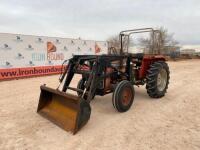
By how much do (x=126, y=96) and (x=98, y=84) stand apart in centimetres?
74

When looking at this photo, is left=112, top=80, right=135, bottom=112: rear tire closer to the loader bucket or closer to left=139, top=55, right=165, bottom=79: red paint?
the loader bucket

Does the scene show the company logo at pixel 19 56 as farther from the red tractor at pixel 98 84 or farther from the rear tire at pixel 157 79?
the rear tire at pixel 157 79

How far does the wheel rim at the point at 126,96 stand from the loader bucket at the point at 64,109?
3.76 feet

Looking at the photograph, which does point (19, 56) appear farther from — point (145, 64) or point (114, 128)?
point (114, 128)

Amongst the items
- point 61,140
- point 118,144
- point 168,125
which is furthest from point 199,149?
point 61,140

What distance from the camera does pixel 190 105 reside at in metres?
5.07

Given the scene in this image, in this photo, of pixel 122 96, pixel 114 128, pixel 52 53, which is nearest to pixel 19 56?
pixel 52 53

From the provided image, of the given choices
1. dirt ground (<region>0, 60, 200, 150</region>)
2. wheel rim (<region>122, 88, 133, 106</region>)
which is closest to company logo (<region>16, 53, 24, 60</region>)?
dirt ground (<region>0, 60, 200, 150</region>)

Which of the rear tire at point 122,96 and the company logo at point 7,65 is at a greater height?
the company logo at point 7,65

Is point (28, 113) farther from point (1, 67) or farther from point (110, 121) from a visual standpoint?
point (1, 67)

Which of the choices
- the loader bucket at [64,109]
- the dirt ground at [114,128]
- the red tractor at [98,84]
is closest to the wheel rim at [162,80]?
the red tractor at [98,84]

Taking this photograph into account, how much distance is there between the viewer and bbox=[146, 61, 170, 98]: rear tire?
211 inches

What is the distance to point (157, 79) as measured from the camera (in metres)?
5.53

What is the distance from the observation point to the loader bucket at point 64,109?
3520mm
